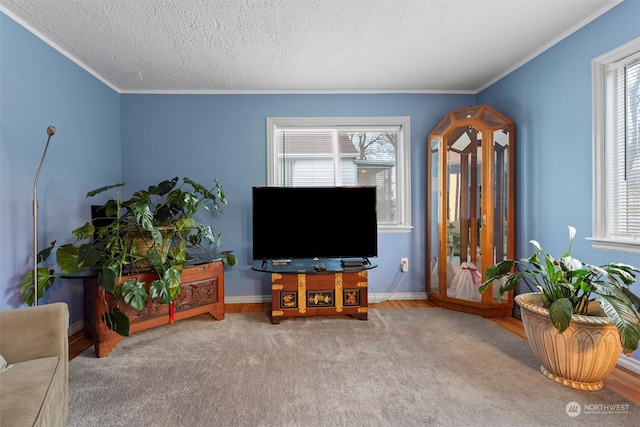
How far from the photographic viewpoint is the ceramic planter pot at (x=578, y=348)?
1505 millimetres

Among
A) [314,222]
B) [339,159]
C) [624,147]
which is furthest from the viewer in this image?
[339,159]

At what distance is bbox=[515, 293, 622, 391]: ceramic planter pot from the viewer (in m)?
1.50

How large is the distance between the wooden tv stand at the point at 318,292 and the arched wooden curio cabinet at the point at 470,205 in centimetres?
92

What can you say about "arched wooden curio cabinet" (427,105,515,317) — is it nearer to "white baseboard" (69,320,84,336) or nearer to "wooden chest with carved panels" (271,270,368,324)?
"wooden chest with carved panels" (271,270,368,324)

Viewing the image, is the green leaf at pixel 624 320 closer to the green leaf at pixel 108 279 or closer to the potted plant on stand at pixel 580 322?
the potted plant on stand at pixel 580 322

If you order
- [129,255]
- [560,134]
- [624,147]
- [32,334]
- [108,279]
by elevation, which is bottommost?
[32,334]

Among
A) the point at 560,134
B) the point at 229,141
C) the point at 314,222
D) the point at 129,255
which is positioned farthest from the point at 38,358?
the point at 560,134

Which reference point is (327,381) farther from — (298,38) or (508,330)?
(298,38)

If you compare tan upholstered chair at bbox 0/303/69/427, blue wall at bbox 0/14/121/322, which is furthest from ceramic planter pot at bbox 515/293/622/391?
blue wall at bbox 0/14/121/322

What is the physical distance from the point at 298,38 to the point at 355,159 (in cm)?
139

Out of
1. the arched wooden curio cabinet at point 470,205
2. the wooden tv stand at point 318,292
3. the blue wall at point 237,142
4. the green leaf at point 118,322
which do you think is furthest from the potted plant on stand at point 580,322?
the green leaf at point 118,322

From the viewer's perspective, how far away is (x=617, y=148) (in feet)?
6.09

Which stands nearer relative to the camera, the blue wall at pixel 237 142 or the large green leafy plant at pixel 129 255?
the large green leafy plant at pixel 129 255

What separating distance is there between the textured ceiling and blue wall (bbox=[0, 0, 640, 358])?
0.59ft
